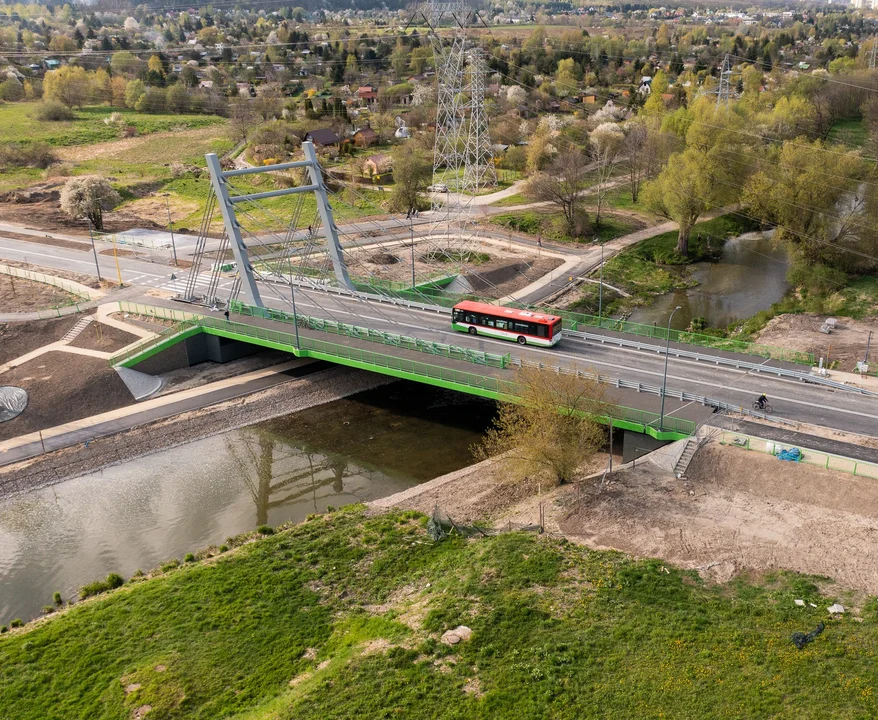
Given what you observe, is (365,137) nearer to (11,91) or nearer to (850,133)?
(850,133)

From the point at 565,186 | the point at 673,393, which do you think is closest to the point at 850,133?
the point at 565,186

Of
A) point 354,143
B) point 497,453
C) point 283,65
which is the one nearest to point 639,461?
point 497,453

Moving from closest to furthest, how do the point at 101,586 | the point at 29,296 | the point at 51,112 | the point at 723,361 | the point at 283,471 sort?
the point at 101,586
the point at 283,471
the point at 723,361
the point at 29,296
the point at 51,112

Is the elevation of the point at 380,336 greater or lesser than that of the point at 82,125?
lesser

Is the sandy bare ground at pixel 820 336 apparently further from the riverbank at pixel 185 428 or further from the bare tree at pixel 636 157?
the bare tree at pixel 636 157

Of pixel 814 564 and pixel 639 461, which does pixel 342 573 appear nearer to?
pixel 639 461

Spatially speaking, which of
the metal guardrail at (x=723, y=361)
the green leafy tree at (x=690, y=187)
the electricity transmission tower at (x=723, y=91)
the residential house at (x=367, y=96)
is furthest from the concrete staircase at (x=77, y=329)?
the residential house at (x=367, y=96)

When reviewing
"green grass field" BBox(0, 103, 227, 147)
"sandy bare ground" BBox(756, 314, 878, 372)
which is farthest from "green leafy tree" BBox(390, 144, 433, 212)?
"green grass field" BBox(0, 103, 227, 147)
